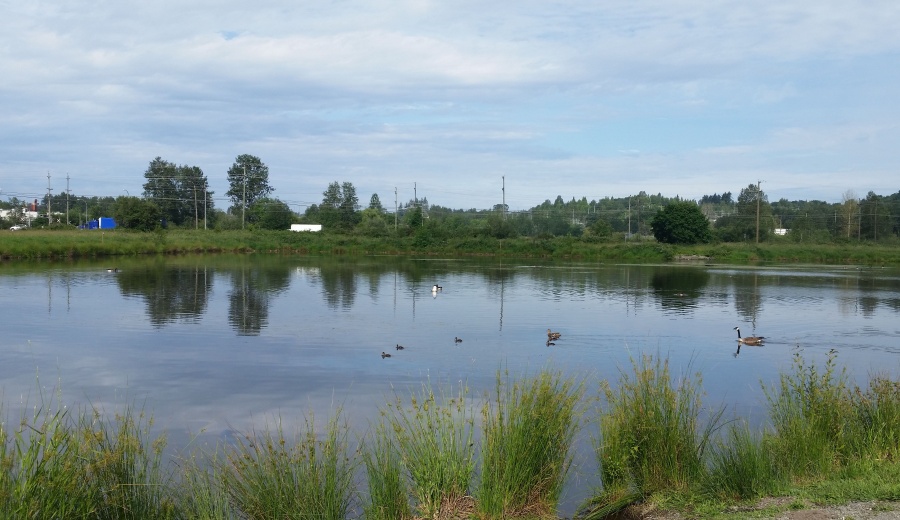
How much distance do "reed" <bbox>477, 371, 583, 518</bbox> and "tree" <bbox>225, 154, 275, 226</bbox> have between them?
387 ft

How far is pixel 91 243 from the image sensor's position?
6119cm

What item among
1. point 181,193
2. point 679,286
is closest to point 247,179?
point 181,193

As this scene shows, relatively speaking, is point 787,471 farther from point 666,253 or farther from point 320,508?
point 666,253

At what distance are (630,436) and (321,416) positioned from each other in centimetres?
580

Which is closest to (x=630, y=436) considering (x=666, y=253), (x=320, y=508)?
(x=320, y=508)

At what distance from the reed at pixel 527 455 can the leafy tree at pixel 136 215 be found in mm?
76498

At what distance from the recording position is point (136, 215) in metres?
78.9

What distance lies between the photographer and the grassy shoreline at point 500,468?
6.84m

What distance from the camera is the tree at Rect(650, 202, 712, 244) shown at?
82.2m

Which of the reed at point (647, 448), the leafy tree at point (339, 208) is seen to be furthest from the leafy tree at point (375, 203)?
the reed at point (647, 448)

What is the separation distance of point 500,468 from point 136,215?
78.5 metres

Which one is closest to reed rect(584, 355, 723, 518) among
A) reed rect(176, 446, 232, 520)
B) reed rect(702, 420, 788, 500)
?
reed rect(702, 420, 788, 500)

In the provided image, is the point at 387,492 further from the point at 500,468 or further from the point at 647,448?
the point at 647,448

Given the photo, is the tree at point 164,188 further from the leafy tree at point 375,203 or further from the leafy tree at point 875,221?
the leafy tree at point 875,221
